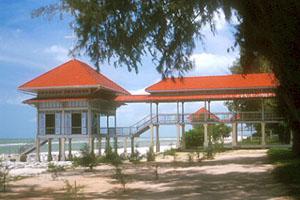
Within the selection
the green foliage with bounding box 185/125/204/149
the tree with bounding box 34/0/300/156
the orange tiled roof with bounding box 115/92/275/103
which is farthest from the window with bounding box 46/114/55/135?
the tree with bounding box 34/0/300/156

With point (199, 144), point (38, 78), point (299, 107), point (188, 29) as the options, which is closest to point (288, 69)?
point (299, 107)

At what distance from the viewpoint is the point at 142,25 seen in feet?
52.5

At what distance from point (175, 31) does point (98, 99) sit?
2260 cm

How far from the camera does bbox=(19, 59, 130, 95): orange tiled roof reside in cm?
3847

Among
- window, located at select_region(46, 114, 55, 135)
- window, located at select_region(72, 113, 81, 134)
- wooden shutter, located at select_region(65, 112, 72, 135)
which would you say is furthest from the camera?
window, located at select_region(46, 114, 55, 135)

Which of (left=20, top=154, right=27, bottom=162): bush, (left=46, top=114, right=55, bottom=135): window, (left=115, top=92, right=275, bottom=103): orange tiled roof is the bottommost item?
(left=20, top=154, right=27, bottom=162): bush

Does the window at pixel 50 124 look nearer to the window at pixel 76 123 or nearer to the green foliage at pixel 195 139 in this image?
the window at pixel 76 123

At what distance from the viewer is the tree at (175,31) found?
13547mm

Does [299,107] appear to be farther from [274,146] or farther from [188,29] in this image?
[274,146]

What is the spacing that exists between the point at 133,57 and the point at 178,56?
1893mm

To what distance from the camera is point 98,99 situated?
38.9 meters

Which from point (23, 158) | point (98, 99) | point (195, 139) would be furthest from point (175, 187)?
point (195, 139)

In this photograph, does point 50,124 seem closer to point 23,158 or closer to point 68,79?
point 68,79

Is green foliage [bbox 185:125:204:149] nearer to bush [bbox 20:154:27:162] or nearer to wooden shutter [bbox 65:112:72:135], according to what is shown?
wooden shutter [bbox 65:112:72:135]
